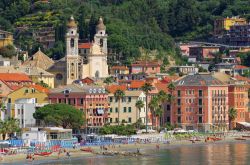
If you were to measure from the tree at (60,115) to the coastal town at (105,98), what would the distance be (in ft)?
0.26

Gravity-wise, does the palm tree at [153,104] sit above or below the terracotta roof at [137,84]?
below

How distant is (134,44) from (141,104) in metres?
34.2

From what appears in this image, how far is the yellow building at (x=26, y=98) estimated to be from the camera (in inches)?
4855

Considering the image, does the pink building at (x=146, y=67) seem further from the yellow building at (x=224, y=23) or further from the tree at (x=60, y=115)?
the tree at (x=60, y=115)

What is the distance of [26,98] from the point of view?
411 ft

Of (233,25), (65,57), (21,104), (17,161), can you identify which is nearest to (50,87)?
(65,57)

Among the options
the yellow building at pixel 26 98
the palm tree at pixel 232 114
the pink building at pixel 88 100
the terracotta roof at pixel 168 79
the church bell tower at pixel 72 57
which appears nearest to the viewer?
the yellow building at pixel 26 98

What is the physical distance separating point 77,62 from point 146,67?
12.3 meters

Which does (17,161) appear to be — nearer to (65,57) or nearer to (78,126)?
(78,126)

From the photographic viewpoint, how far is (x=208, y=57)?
17862cm

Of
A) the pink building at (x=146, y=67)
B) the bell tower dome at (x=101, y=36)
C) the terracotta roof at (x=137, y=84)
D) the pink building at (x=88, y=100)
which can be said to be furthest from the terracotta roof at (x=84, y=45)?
the pink building at (x=88, y=100)

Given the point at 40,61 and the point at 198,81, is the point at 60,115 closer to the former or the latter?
the point at 198,81

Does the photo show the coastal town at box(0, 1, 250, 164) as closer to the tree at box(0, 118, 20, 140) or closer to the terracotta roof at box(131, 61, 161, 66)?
the tree at box(0, 118, 20, 140)

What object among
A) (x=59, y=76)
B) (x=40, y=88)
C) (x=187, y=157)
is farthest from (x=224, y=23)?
(x=187, y=157)
